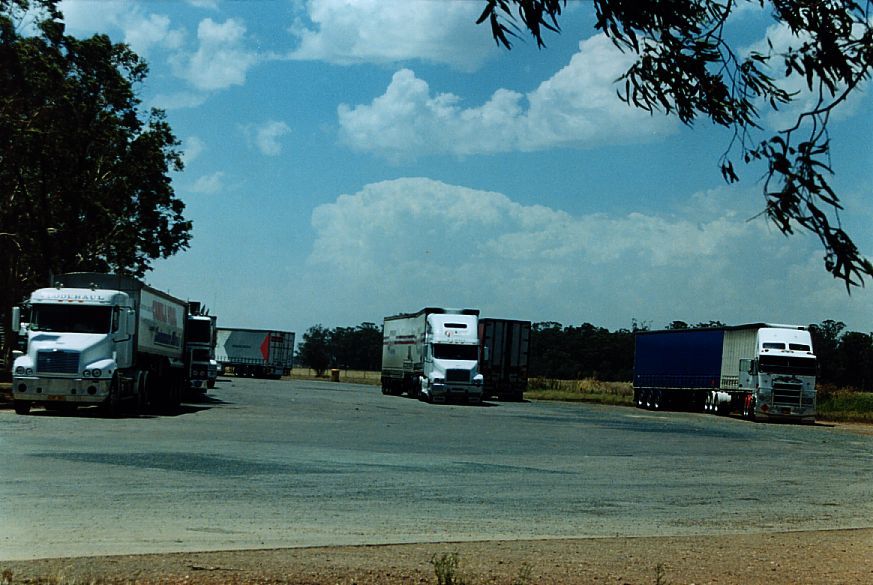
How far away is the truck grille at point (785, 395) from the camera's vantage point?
4647 centimetres

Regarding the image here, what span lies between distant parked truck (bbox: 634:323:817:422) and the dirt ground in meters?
36.3

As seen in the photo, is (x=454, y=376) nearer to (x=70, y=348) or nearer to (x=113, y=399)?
(x=113, y=399)

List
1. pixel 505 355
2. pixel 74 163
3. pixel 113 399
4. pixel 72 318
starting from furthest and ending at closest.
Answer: pixel 505 355, pixel 74 163, pixel 72 318, pixel 113 399

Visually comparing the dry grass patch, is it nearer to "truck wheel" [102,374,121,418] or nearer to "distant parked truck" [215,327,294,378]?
"distant parked truck" [215,327,294,378]

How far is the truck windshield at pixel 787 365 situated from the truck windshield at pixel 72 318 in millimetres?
27710

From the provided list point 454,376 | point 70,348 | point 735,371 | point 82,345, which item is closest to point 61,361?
point 70,348

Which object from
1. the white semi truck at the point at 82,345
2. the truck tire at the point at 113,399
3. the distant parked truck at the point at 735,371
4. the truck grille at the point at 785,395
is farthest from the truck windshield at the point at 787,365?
the truck tire at the point at 113,399

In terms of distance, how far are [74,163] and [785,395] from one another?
30712mm

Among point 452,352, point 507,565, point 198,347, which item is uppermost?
point 452,352

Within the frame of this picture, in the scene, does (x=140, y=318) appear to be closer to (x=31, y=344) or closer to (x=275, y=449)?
(x=31, y=344)

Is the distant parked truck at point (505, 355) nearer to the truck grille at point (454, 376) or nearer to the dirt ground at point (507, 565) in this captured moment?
the truck grille at point (454, 376)

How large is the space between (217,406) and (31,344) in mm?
10316

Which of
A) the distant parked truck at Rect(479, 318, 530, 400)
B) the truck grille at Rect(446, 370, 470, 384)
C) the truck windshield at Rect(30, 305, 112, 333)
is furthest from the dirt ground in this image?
the distant parked truck at Rect(479, 318, 530, 400)

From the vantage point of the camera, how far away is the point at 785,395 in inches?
1831
